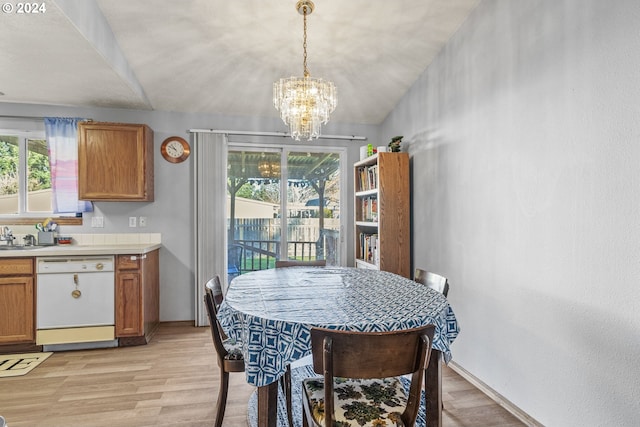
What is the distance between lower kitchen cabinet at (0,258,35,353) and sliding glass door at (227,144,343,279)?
1.82 metres

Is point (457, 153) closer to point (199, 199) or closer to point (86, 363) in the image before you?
point (199, 199)

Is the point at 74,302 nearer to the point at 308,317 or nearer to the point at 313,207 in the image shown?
the point at 313,207

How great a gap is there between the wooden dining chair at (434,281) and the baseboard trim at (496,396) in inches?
31.5

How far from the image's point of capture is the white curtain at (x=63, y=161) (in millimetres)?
3443

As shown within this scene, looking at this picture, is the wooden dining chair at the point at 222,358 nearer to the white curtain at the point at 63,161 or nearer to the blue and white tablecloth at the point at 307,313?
the blue and white tablecloth at the point at 307,313

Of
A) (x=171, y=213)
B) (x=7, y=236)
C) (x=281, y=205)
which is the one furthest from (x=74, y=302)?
(x=281, y=205)

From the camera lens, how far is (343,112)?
3.99 meters

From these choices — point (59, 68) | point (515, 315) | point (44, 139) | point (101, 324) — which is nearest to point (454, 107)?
point (515, 315)

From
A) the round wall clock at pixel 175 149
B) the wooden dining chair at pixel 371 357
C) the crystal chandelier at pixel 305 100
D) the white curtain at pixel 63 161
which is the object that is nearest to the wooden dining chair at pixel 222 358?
the wooden dining chair at pixel 371 357

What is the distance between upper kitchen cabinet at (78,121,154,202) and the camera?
336 cm

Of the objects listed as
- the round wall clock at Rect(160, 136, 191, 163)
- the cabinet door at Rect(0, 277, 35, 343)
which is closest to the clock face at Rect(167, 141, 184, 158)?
the round wall clock at Rect(160, 136, 191, 163)

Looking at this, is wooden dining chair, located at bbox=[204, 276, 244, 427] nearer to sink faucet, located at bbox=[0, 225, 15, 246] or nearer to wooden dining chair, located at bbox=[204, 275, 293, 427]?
wooden dining chair, located at bbox=[204, 275, 293, 427]

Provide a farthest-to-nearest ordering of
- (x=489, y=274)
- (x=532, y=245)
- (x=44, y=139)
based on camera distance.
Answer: (x=44, y=139) < (x=489, y=274) < (x=532, y=245)

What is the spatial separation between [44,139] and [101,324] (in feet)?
6.71
